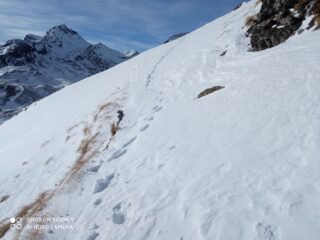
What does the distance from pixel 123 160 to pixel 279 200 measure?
694 centimetres

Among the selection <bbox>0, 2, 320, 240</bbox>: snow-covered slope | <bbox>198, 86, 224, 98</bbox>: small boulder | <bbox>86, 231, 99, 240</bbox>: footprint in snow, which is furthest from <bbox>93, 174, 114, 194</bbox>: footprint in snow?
<bbox>198, 86, 224, 98</bbox>: small boulder

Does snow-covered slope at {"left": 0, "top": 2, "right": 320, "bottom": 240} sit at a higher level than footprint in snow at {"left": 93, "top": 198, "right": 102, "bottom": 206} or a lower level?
higher

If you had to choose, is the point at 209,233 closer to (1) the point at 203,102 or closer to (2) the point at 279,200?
(2) the point at 279,200

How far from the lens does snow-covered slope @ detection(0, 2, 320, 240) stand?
8.24 metres

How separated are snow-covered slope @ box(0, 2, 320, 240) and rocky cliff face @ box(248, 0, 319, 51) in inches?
57.0

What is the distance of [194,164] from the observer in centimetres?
1111

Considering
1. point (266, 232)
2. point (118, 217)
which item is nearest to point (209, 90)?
point (118, 217)

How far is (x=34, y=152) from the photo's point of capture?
21.7m

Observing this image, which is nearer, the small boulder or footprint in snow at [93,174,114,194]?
footprint in snow at [93,174,114,194]

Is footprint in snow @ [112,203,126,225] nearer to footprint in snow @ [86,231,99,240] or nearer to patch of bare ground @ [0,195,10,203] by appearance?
footprint in snow @ [86,231,99,240]

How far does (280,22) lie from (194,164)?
17.7 m

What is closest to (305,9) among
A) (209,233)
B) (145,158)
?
(145,158)

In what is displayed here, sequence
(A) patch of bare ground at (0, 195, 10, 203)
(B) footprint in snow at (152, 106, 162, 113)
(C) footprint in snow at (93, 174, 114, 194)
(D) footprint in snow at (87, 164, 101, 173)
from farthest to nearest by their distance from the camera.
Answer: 1. (B) footprint in snow at (152, 106, 162, 113)
2. (A) patch of bare ground at (0, 195, 10, 203)
3. (D) footprint in snow at (87, 164, 101, 173)
4. (C) footprint in snow at (93, 174, 114, 194)

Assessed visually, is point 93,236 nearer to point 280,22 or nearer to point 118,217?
point 118,217
